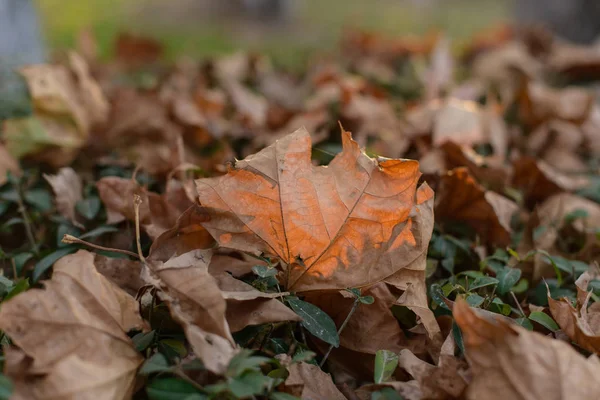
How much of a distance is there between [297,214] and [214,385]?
31cm

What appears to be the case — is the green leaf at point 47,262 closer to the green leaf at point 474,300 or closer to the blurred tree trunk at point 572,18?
the green leaf at point 474,300

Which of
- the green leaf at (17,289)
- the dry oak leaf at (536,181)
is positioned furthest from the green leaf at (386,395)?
the dry oak leaf at (536,181)

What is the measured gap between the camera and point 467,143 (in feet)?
5.51

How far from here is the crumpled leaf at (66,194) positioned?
3.87ft

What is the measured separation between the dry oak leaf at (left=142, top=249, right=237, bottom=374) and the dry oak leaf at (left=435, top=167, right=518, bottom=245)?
631mm

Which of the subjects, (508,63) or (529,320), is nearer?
(529,320)

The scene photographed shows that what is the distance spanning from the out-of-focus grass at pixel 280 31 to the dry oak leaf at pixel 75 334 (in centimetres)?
324

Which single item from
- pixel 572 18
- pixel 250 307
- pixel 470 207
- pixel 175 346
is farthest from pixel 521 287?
pixel 572 18

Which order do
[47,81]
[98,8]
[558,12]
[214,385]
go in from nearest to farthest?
[214,385] < [47,81] < [558,12] < [98,8]

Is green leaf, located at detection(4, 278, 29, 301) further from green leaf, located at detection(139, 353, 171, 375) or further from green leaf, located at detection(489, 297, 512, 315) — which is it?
green leaf, located at detection(489, 297, 512, 315)

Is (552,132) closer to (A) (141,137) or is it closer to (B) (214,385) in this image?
(A) (141,137)

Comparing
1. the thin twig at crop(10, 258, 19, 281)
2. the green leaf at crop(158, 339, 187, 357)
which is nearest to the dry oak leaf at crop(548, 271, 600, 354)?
the green leaf at crop(158, 339, 187, 357)

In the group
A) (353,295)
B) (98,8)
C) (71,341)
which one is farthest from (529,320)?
(98,8)

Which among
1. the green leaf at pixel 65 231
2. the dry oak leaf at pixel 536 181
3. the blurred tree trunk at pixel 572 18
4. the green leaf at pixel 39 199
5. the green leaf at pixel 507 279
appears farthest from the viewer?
the blurred tree trunk at pixel 572 18
